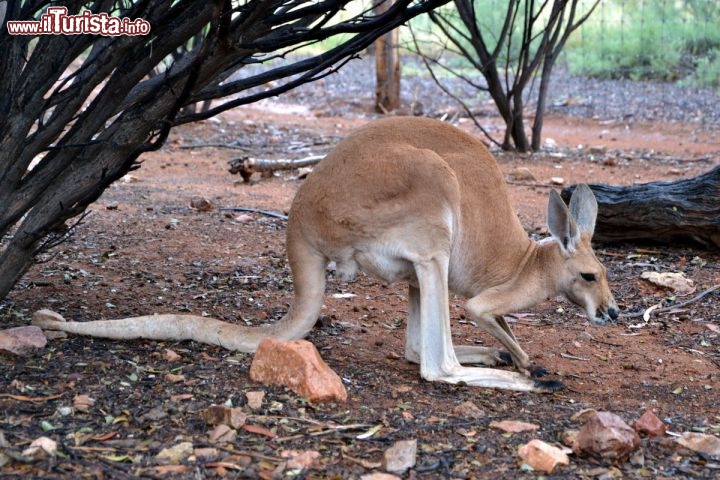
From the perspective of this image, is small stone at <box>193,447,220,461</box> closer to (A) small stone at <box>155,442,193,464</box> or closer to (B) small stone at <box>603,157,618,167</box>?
(A) small stone at <box>155,442,193,464</box>

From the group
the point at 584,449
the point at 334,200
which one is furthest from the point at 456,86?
the point at 584,449

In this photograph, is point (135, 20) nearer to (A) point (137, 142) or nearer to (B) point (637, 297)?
(A) point (137, 142)

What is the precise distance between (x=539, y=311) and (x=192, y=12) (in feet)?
8.97

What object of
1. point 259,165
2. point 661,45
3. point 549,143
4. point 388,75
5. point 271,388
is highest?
point 661,45

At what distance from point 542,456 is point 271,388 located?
1.04m

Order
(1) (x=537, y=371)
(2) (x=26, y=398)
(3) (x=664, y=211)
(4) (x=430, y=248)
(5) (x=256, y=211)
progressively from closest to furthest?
(2) (x=26, y=398)
(4) (x=430, y=248)
(1) (x=537, y=371)
(3) (x=664, y=211)
(5) (x=256, y=211)

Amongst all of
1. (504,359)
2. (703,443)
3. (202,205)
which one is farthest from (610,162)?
(703,443)

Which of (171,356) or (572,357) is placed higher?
(171,356)

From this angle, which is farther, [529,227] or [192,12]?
[529,227]

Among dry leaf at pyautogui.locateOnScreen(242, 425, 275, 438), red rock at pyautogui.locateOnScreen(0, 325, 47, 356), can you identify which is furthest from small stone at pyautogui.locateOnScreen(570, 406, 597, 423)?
red rock at pyautogui.locateOnScreen(0, 325, 47, 356)

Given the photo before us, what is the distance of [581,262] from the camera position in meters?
4.23

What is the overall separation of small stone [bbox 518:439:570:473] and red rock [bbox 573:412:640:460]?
0.08 m

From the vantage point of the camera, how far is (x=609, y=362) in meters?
4.45

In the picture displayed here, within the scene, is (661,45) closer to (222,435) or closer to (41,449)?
(222,435)
